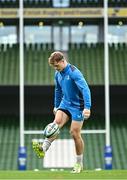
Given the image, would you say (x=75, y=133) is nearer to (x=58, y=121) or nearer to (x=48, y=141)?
(x=58, y=121)

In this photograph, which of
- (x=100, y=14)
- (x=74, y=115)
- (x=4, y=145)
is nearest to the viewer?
(x=74, y=115)

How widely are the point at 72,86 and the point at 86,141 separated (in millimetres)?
14094

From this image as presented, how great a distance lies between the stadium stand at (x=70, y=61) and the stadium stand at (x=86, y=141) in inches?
61.9

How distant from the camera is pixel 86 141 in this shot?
79.5 feet

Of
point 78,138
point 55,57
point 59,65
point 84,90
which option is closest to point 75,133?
point 78,138

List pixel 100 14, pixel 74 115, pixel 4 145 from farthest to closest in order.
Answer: pixel 100 14, pixel 4 145, pixel 74 115

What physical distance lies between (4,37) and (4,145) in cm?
454

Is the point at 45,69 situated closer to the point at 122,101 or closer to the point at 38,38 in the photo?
the point at 38,38

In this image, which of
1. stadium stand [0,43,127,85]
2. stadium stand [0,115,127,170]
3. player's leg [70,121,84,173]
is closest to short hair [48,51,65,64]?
player's leg [70,121,84,173]

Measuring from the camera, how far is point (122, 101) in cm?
2655

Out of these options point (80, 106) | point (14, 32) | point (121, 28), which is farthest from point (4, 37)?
point (80, 106)

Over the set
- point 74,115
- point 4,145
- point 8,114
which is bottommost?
point 74,115

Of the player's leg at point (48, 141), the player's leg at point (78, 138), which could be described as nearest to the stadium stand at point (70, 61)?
the player's leg at point (78, 138)

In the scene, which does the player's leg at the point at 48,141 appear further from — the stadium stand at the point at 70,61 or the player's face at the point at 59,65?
the stadium stand at the point at 70,61
